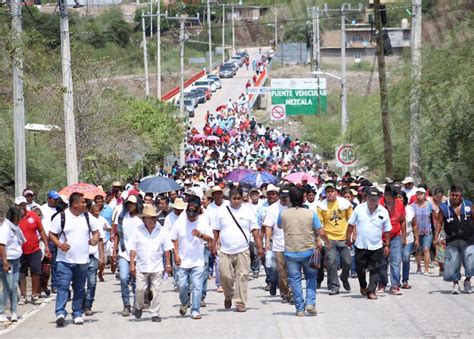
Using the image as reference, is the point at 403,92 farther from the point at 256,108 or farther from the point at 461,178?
the point at 256,108

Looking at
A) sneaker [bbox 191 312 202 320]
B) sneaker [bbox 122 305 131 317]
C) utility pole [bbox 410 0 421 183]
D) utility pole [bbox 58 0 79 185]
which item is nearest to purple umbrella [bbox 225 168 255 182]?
utility pole [bbox 410 0 421 183]

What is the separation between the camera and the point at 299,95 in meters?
60.2

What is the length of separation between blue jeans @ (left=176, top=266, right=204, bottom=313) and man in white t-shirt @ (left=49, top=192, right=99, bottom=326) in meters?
1.31

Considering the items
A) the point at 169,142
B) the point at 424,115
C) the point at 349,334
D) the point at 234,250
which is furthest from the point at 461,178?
the point at 169,142

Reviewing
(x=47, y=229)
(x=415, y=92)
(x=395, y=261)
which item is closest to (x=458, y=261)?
(x=395, y=261)

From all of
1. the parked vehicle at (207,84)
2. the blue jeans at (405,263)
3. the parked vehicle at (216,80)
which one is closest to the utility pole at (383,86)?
the blue jeans at (405,263)

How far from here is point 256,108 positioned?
96750 mm

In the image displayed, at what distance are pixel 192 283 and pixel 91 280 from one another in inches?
61.7

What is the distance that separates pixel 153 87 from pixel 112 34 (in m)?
6.67

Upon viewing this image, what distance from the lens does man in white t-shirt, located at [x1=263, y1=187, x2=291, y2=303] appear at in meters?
16.4

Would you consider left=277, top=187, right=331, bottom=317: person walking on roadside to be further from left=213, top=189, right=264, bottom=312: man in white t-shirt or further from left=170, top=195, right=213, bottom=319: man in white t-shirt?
left=170, top=195, right=213, bottom=319: man in white t-shirt

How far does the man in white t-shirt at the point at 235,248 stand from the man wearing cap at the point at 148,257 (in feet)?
3.60

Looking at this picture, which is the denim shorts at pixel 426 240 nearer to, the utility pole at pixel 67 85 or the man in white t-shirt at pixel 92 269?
the man in white t-shirt at pixel 92 269

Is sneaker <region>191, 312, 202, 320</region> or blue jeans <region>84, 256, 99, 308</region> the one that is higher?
blue jeans <region>84, 256, 99, 308</region>
